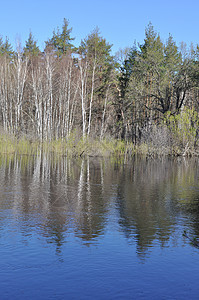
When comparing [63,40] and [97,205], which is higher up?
[63,40]

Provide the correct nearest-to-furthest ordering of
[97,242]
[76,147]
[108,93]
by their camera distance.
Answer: [97,242] → [76,147] → [108,93]

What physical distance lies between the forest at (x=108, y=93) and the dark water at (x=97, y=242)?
1934 cm

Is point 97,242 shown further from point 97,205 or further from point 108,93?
point 108,93

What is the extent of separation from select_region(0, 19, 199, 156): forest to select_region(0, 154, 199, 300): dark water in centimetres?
1934

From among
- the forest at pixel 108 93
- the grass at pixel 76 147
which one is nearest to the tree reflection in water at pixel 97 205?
the grass at pixel 76 147

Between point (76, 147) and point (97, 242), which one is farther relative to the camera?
point (76, 147)

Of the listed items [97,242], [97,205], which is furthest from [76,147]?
[97,242]

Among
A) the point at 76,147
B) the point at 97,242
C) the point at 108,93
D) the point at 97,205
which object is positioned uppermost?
the point at 108,93

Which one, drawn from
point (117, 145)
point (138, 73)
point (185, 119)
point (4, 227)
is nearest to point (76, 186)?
point (4, 227)

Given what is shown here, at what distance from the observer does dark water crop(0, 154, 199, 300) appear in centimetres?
561

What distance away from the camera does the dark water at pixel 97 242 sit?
5609 millimetres

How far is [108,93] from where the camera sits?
4547 cm

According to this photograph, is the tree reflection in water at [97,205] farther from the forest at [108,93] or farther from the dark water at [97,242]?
the forest at [108,93]

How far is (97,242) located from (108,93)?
38.8 m
